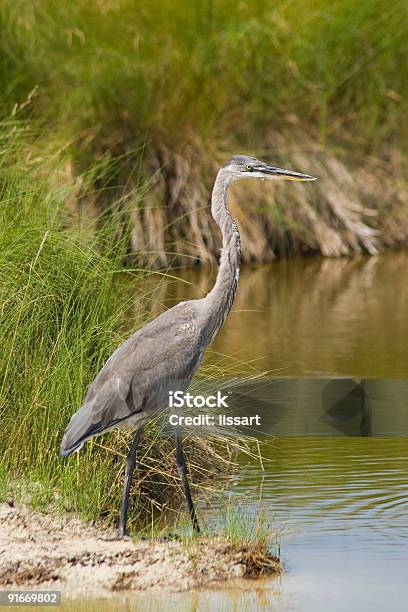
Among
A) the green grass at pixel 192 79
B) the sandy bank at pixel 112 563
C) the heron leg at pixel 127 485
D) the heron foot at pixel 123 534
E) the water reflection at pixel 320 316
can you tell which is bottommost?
the sandy bank at pixel 112 563

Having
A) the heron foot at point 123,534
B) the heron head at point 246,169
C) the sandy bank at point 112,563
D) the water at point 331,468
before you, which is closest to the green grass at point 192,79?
the water at point 331,468

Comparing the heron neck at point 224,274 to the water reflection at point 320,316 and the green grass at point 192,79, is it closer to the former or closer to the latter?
the water reflection at point 320,316

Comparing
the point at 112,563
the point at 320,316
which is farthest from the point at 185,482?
the point at 320,316

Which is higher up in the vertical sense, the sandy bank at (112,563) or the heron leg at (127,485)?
the heron leg at (127,485)

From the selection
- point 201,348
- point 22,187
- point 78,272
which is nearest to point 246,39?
point 22,187

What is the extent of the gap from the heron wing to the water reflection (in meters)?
1.57

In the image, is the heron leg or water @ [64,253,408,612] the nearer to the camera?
water @ [64,253,408,612]

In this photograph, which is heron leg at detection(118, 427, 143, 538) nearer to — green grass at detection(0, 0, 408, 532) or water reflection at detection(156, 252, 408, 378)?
water reflection at detection(156, 252, 408, 378)

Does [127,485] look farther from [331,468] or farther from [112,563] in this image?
[331,468]

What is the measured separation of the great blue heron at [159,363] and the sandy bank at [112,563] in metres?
0.27

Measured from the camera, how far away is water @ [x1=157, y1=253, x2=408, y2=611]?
5133 millimetres

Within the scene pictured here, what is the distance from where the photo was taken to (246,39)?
14.2 meters

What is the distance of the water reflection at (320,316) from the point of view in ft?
31.8

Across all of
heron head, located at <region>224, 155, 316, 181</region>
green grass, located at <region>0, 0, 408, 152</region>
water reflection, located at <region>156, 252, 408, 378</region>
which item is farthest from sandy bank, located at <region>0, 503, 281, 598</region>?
green grass, located at <region>0, 0, 408, 152</region>
